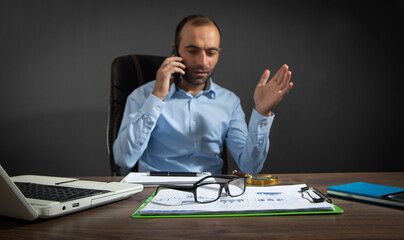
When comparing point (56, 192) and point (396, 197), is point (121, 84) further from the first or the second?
point (396, 197)

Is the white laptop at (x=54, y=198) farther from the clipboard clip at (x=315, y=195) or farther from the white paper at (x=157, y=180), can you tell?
the clipboard clip at (x=315, y=195)

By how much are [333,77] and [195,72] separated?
1255 millimetres

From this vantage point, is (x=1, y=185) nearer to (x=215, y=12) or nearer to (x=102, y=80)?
(x=102, y=80)

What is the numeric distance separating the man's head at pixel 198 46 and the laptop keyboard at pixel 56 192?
92 centimetres

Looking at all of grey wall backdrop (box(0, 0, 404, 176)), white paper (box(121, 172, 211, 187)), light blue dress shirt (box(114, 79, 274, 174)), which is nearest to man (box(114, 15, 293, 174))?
light blue dress shirt (box(114, 79, 274, 174))

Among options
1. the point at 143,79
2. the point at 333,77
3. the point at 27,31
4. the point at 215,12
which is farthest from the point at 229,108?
the point at 27,31

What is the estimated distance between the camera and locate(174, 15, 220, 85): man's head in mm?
1438

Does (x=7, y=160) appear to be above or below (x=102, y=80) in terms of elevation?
below

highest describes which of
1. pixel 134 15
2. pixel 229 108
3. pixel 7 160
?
pixel 134 15

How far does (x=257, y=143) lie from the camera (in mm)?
1365

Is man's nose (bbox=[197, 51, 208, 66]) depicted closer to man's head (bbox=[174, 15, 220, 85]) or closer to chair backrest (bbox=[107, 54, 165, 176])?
man's head (bbox=[174, 15, 220, 85])

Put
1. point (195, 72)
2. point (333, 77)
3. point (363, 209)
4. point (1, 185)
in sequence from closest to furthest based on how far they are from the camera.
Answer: point (1, 185)
point (363, 209)
point (195, 72)
point (333, 77)

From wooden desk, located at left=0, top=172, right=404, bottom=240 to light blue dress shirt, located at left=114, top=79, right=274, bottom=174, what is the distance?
0.77 metres

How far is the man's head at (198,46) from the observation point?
144 centimetres
